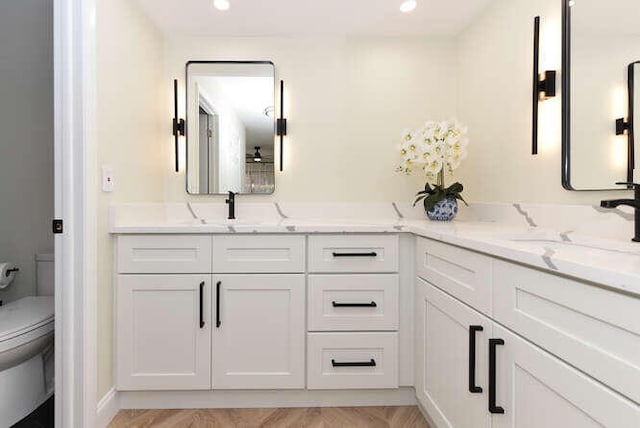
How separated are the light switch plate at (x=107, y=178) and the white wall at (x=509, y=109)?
1.93 m

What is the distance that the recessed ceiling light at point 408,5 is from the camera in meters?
1.87

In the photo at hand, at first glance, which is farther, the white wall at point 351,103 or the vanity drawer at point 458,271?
the white wall at point 351,103

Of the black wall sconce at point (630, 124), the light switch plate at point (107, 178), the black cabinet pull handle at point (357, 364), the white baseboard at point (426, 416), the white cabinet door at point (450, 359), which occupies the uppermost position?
the black wall sconce at point (630, 124)

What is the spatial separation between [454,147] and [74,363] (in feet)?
6.71

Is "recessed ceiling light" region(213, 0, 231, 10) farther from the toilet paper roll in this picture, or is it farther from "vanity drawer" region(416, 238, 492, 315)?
the toilet paper roll

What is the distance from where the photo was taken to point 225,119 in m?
2.22

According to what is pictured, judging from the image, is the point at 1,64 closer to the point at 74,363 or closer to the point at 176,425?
the point at 74,363

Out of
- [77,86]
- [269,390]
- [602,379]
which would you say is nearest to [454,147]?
[602,379]

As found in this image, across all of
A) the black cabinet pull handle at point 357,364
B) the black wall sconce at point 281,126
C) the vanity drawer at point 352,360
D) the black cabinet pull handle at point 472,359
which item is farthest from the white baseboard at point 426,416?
the black wall sconce at point 281,126

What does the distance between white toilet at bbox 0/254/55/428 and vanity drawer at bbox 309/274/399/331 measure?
1.18m

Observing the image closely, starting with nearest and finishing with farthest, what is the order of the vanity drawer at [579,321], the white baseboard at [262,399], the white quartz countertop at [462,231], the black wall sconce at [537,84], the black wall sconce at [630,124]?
the vanity drawer at [579,321]
the white quartz countertop at [462,231]
the black wall sconce at [630,124]
the black wall sconce at [537,84]
the white baseboard at [262,399]

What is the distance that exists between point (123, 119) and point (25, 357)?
1.13 m

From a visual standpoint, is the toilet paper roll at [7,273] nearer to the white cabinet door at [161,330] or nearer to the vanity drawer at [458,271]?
the white cabinet door at [161,330]

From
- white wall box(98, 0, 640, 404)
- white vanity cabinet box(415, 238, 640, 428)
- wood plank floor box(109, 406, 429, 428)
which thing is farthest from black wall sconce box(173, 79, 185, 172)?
white vanity cabinet box(415, 238, 640, 428)
